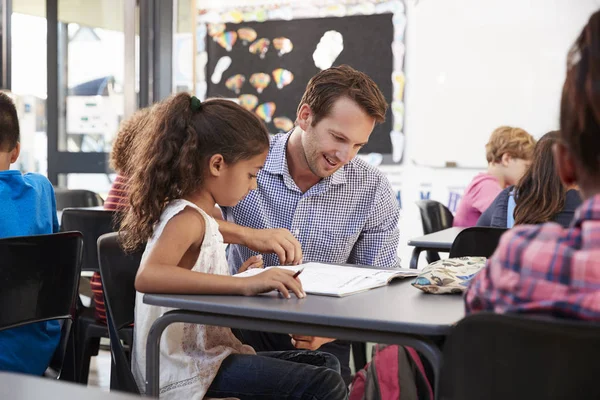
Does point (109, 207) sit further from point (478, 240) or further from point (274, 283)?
point (274, 283)

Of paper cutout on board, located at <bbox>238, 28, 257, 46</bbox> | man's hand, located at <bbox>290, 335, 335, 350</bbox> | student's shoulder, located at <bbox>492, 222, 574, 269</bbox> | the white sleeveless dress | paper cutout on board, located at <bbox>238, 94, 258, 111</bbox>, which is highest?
paper cutout on board, located at <bbox>238, 28, 257, 46</bbox>

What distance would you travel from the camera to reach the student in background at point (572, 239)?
0.93 meters

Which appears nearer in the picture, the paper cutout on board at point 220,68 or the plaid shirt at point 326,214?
the plaid shirt at point 326,214

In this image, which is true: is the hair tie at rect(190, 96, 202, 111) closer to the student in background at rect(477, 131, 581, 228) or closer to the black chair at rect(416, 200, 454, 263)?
the student in background at rect(477, 131, 581, 228)

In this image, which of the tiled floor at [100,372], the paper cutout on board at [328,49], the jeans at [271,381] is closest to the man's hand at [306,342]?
the jeans at [271,381]

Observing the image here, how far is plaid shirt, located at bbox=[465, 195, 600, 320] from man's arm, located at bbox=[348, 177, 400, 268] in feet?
4.10

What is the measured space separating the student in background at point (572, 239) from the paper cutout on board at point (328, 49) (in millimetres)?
4786

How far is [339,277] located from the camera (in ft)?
5.60

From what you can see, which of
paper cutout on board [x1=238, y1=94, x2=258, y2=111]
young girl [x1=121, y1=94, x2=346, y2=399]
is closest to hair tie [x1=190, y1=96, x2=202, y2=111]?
young girl [x1=121, y1=94, x2=346, y2=399]

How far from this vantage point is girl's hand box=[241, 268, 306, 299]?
149cm

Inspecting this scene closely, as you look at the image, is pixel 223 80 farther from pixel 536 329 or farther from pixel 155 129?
pixel 536 329

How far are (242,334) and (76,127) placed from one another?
4001 mm

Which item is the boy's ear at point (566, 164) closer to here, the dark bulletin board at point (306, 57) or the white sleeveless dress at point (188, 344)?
the white sleeveless dress at point (188, 344)

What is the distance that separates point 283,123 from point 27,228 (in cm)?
371
